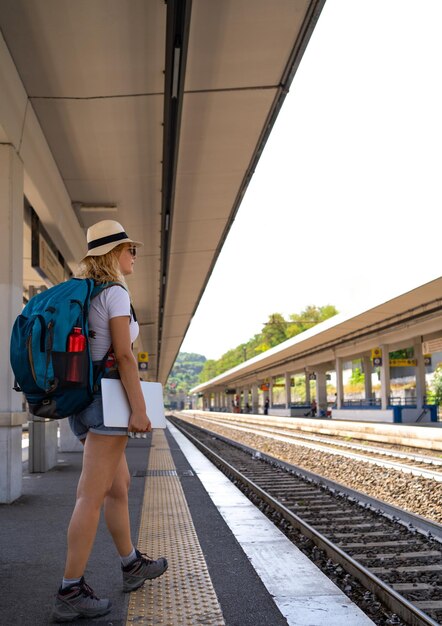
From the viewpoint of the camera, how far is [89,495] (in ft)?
10.8

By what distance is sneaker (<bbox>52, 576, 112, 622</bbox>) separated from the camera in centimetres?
322

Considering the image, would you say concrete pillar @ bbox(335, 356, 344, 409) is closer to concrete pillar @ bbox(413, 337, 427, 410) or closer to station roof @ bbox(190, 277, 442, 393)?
station roof @ bbox(190, 277, 442, 393)

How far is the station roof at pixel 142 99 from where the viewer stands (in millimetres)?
6293

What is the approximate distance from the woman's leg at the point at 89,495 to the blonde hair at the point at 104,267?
0.79 meters

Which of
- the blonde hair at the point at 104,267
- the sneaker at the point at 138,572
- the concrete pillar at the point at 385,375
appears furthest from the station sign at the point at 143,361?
the blonde hair at the point at 104,267

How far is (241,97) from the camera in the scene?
26.2 feet

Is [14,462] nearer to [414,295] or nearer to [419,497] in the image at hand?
[419,497]

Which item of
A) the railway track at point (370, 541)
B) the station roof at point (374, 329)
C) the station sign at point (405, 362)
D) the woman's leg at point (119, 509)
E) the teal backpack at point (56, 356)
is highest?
the station roof at point (374, 329)

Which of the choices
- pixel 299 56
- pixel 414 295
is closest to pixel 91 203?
pixel 299 56

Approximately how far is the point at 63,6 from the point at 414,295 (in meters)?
18.4

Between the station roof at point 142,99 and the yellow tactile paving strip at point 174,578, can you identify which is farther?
the station roof at point 142,99

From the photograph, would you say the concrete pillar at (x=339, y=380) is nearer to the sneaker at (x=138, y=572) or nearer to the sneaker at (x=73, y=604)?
the sneaker at (x=138, y=572)

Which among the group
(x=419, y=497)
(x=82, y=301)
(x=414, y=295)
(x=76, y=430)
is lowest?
(x=419, y=497)

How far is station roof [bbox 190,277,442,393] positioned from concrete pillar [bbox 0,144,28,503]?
15.0m
